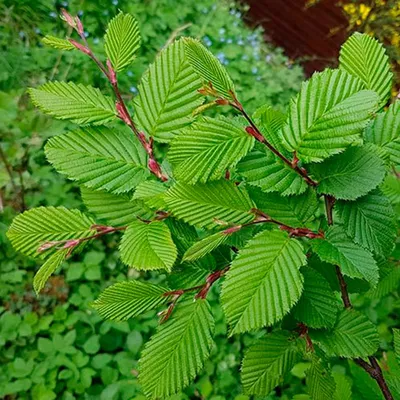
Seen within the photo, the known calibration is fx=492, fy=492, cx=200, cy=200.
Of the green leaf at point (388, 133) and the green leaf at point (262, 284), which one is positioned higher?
the green leaf at point (388, 133)

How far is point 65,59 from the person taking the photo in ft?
10.3

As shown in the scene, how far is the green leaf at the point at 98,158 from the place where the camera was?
2.15 ft

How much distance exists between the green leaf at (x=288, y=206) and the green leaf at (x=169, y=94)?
14cm

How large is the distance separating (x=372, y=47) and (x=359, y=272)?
0.33 meters

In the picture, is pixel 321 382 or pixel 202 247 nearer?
pixel 202 247

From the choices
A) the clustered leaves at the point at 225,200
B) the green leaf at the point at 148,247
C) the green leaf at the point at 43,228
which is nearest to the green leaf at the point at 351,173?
the clustered leaves at the point at 225,200

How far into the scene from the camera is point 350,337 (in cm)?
71

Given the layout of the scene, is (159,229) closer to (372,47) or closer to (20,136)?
(372,47)

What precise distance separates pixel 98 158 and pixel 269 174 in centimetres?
23

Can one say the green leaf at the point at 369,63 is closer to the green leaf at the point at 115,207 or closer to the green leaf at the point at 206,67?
the green leaf at the point at 206,67

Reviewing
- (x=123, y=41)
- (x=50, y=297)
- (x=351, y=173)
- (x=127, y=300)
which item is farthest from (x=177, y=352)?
(x=50, y=297)

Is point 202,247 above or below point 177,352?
above

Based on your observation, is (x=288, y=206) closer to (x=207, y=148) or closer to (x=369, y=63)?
(x=207, y=148)

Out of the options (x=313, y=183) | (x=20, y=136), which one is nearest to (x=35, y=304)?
(x=20, y=136)
